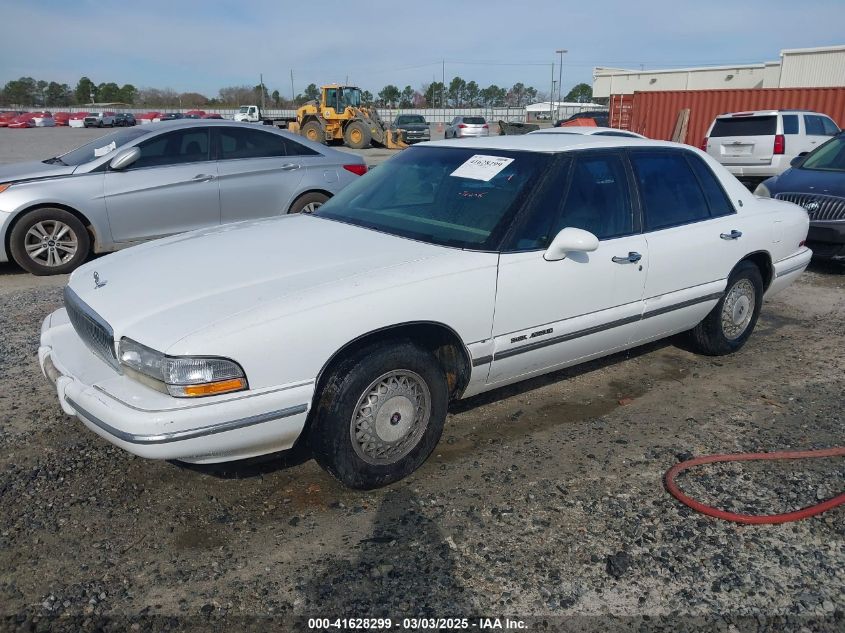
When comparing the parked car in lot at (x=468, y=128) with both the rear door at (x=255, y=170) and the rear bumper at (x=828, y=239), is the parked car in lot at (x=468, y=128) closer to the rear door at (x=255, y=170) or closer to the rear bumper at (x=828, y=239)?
the rear door at (x=255, y=170)

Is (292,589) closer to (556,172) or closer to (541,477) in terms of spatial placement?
(541,477)

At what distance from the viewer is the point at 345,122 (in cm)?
2989

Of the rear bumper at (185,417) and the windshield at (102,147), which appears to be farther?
the windshield at (102,147)

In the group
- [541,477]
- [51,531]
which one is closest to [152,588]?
[51,531]

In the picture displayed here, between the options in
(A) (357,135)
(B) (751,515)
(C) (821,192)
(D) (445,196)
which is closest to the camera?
(B) (751,515)

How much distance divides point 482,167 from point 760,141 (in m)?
12.2

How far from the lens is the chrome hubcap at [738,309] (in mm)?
4887

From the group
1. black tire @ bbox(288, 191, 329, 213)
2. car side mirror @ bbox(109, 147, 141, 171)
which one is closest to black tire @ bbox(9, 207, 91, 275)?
car side mirror @ bbox(109, 147, 141, 171)

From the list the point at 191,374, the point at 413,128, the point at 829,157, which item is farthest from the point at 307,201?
the point at 413,128

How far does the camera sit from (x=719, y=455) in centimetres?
359

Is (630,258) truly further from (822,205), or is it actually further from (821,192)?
(821,192)

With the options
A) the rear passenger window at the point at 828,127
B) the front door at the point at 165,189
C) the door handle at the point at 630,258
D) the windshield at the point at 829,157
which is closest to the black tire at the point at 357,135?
the rear passenger window at the point at 828,127

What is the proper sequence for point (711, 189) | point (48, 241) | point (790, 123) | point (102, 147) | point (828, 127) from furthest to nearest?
point (828, 127), point (790, 123), point (102, 147), point (48, 241), point (711, 189)

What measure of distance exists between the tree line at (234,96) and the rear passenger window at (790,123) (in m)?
89.0
